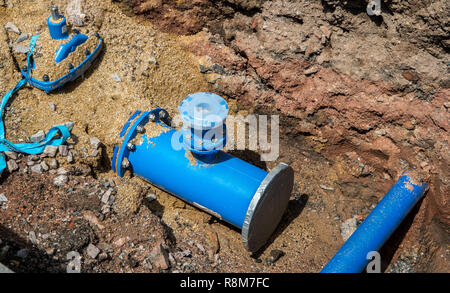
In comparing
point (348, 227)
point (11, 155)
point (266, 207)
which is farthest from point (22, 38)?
point (348, 227)

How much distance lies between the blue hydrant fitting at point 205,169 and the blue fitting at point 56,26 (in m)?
1.13

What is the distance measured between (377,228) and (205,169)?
1.50 m

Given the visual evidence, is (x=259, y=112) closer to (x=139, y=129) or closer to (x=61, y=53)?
(x=139, y=129)

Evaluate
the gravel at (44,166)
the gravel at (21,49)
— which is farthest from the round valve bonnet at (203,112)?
the gravel at (21,49)

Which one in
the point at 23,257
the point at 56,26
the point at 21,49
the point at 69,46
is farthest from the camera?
the point at 21,49

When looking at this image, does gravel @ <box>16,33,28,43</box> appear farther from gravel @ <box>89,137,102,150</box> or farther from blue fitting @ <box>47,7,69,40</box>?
gravel @ <box>89,137,102,150</box>

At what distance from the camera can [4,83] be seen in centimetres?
442

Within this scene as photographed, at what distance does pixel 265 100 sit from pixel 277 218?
1.39m

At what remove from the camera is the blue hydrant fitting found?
3604 mm

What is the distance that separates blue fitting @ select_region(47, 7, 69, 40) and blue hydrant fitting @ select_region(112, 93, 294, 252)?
113 centimetres

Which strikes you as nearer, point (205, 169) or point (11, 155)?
point (205, 169)

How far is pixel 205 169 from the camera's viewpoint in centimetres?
386

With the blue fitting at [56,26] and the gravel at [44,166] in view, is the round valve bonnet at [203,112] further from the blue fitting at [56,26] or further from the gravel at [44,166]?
the blue fitting at [56,26]

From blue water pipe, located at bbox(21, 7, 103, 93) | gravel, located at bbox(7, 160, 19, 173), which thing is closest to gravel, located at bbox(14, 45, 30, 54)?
blue water pipe, located at bbox(21, 7, 103, 93)
